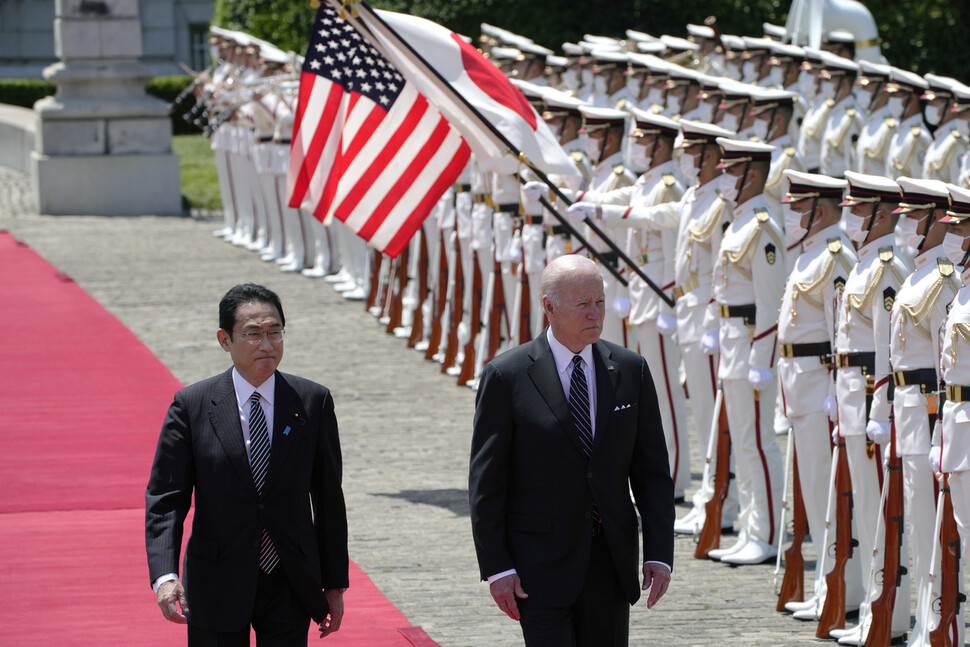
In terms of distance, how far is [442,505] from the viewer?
9641 mm

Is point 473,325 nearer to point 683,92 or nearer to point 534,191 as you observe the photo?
point 683,92

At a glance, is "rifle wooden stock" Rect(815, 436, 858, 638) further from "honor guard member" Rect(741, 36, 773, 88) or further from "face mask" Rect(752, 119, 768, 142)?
"honor guard member" Rect(741, 36, 773, 88)

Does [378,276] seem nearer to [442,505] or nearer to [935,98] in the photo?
[935,98]

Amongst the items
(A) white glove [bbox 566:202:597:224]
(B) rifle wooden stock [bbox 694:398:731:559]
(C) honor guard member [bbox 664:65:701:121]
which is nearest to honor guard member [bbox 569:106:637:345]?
(A) white glove [bbox 566:202:597:224]

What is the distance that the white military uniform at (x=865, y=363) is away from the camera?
278 inches

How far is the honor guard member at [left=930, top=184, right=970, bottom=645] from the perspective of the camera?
627cm

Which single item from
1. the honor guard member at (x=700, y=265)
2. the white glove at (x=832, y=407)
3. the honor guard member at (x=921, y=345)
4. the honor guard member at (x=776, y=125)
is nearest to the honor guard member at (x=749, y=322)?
the honor guard member at (x=700, y=265)

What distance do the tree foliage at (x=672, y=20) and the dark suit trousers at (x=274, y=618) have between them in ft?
67.6

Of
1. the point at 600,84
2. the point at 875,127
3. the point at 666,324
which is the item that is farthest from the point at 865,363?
the point at 600,84

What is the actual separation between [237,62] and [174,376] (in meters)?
7.41

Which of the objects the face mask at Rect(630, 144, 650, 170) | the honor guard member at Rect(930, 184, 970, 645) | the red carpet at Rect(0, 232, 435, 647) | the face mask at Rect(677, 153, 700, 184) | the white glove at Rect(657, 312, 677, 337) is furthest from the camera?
the face mask at Rect(630, 144, 650, 170)

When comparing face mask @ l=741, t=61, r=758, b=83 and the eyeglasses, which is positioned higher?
the eyeglasses

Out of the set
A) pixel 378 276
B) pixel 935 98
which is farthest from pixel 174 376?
A: pixel 935 98

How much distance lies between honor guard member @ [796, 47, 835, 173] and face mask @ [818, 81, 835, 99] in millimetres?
21
